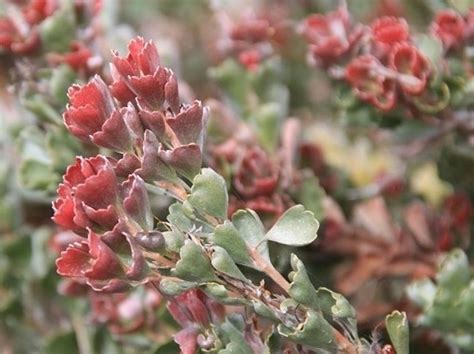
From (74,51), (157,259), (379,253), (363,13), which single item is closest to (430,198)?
(379,253)

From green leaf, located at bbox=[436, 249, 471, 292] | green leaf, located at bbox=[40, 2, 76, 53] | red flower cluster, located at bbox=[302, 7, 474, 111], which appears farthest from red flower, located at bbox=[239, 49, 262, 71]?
green leaf, located at bbox=[436, 249, 471, 292]

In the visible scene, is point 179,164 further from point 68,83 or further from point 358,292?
point 358,292

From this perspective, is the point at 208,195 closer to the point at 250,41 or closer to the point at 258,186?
the point at 258,186

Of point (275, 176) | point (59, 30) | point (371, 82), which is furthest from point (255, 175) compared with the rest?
point (59, 30)

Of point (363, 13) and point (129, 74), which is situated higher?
point (129, 74)

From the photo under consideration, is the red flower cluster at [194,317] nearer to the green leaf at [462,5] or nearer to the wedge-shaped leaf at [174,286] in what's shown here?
the wedge-shaped leaf at [174,286]

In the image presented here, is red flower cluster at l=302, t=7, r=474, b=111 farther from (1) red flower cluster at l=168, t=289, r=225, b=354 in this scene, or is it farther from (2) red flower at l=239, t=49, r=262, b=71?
(1) red flower cluster at l=168, t=289, r=225, b=354
